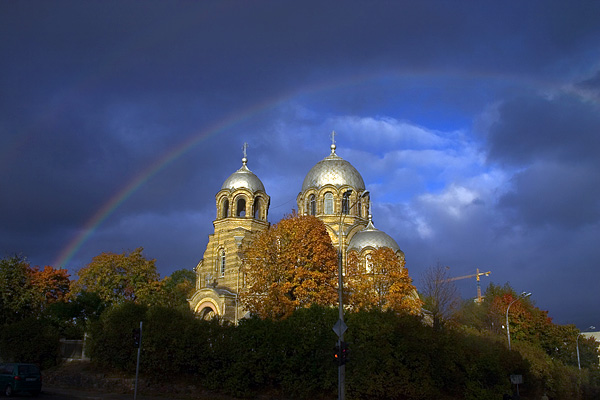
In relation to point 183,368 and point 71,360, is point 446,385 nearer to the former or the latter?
point 183,368

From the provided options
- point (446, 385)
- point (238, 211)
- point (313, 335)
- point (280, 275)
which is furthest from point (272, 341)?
point (238, 211)

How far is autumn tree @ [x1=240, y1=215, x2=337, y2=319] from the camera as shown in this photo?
34312 mm

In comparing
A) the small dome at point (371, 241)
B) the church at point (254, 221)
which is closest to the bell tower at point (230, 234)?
the church at point (254, 221)

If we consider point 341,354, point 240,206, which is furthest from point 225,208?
point 341,354

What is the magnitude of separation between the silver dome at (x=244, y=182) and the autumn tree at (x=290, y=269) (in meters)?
13.5

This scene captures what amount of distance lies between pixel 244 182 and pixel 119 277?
1436cm

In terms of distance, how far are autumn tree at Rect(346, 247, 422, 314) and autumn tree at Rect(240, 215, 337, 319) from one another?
8.76 feet

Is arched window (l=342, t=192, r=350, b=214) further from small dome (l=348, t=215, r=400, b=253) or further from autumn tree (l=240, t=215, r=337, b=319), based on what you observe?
autumn tree (l=240, t=215, r=337, b=319)

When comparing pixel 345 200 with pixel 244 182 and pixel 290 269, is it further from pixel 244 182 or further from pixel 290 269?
pixel 290 269

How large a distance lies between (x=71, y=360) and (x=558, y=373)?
33.5 m

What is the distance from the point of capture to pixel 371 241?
46.0m

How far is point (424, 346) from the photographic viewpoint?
23531 mm

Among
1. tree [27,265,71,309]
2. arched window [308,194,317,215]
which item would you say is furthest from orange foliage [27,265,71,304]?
arched window [308,194,317,215]

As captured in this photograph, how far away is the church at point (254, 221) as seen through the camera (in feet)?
151
